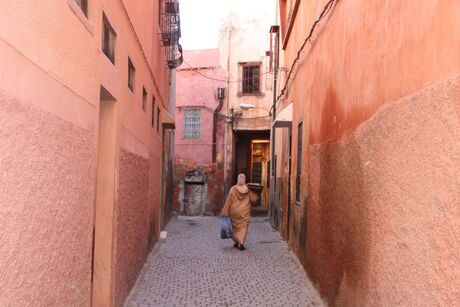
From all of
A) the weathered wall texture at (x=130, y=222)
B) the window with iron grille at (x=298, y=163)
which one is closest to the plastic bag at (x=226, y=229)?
the window with iron grille at (x=298, y=163)

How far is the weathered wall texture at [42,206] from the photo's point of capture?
2154mm

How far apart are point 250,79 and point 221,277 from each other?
48.0 feet

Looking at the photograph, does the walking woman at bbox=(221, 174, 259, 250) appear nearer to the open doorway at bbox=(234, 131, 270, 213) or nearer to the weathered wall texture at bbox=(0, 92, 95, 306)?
the weathered wall texture at bbox=(0, 92, 95, 306)

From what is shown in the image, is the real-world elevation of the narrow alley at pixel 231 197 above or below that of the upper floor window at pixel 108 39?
below

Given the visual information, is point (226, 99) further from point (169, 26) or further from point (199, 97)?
point (169, 26)

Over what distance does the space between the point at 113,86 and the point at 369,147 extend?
8.15 feet

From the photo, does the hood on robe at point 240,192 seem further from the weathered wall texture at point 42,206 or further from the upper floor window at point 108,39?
the weathered wall texture at point 42,206

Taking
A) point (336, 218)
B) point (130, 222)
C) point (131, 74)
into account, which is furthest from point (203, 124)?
point (336, 218)

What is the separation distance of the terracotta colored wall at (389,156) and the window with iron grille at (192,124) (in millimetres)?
15436

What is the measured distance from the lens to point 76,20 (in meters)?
3.30

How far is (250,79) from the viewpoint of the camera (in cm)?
2133

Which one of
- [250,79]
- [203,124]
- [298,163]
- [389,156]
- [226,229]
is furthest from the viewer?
[203,124]

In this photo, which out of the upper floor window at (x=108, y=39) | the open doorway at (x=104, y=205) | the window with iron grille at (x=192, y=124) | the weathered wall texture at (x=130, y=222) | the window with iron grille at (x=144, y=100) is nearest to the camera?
the upper floor window at (x=108, y=39)

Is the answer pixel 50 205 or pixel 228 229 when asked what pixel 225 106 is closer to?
pixel 228 229
